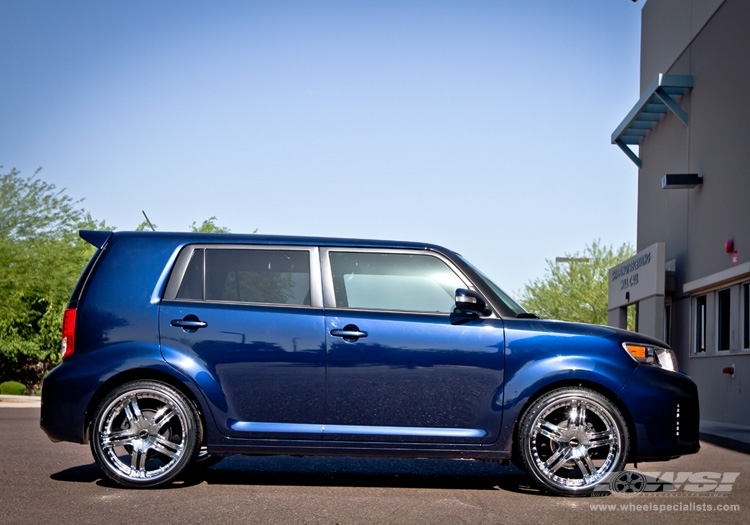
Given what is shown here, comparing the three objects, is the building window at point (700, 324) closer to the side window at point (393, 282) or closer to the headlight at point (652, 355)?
the headlight at point (652, 355)

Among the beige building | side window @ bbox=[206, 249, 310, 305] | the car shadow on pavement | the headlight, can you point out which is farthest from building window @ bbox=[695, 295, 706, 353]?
side window @ bbox=[206, 249, 310, 305]

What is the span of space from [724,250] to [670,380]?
16.1 metres

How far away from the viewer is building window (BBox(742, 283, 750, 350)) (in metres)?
21.5

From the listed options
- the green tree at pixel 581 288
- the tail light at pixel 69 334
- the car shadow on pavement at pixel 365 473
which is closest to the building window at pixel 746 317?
the car shadow on pavement at pixel 365 473

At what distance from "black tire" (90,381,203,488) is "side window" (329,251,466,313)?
1364mm

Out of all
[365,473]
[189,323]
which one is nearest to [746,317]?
[365,473]

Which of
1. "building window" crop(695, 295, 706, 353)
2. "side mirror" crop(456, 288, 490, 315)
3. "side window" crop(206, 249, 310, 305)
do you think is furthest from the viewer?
"building window" crop(695, 295, 706, 353)

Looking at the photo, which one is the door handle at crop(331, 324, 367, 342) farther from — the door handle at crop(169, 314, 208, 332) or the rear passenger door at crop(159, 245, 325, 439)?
the door handle at crop(169, 314, 208, 332)

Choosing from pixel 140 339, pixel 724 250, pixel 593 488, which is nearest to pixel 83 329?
pixel 140 339

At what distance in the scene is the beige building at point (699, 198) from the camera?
71.5 feet

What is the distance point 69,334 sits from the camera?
7.71 meters

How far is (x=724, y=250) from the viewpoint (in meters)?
22.7

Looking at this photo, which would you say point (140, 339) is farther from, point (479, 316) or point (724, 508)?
point (724, 508)

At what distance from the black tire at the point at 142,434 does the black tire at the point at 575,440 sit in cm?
234
